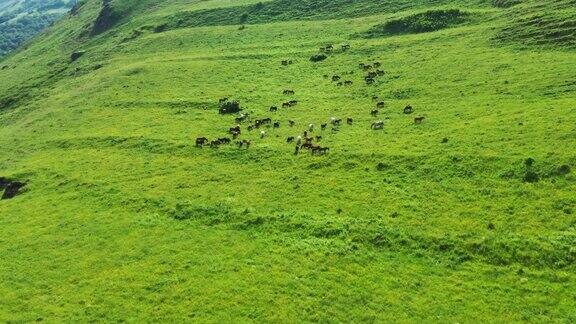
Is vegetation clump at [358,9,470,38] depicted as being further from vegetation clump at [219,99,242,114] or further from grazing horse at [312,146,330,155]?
grazing horse at [312,146,330,155]

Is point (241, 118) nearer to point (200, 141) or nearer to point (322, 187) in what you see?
point (200, 141)

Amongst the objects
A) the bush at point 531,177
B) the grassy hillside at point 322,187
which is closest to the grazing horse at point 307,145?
the grassy hillside at point 322,187

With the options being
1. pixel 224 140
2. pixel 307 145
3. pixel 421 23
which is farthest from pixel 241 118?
pixel 421 23

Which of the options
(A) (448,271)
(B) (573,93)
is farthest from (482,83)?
(A) (448,271)

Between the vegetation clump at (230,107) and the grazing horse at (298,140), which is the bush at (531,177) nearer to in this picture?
the grazing horse at (298,140)

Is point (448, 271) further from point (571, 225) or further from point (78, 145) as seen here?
point (78, 145)

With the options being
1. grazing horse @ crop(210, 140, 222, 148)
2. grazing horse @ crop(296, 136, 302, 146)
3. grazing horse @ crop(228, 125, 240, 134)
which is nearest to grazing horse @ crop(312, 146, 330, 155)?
grazing horse @ crop(296, 136, 302, 146)

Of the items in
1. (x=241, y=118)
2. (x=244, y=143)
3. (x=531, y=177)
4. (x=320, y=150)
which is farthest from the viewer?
(x=241, y=118)

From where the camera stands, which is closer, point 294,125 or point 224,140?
point 224,140
